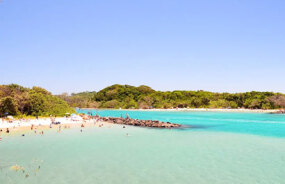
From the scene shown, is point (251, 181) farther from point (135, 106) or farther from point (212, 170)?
point (135, 106)

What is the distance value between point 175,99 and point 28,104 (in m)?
100

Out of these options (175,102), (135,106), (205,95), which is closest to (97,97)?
(135,106)

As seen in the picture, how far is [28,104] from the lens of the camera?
5334cm

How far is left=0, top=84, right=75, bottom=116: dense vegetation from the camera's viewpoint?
48.6m

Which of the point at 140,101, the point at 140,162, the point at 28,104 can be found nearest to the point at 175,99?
the point at 140,101

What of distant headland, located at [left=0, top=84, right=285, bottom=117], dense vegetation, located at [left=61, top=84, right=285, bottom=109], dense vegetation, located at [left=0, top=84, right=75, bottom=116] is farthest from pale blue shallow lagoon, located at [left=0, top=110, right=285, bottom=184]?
dense vegetation, located at [left=61, top=84, right=285, bottom=109]

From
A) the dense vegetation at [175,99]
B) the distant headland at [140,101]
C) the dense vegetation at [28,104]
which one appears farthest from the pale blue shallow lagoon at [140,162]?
the dense vegetation at [175,99]

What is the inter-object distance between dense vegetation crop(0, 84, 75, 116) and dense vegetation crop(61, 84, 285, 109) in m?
82.4

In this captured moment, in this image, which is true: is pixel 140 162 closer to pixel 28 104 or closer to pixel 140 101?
pixel 28 104

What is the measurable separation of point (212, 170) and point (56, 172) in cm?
1089

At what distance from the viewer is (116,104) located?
14800 cm

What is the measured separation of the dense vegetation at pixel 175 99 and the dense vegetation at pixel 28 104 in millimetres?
82355

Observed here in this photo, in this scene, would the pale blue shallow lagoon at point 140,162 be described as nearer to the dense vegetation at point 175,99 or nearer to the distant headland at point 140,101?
the distant headland at point 140,101

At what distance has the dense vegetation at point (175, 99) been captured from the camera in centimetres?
11200
